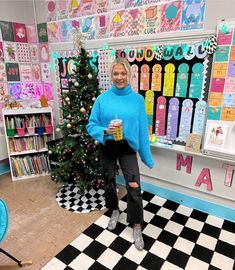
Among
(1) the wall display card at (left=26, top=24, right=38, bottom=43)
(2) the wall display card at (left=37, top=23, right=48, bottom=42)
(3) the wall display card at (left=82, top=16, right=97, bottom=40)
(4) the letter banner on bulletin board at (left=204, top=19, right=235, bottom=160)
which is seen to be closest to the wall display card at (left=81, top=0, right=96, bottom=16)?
(3) the wall display card at (left=82, top=16, right=97, bottom=40)

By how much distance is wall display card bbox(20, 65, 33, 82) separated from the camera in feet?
9.96

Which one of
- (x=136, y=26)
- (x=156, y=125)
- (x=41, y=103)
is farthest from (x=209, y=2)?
(x=41, y=103)

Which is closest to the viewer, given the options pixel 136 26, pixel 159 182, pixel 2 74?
pixel 136 26

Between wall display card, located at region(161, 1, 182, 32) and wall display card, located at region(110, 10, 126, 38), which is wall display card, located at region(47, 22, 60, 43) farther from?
wall display card, located at region(161, 1, 182, 32)

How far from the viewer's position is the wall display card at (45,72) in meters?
3.09

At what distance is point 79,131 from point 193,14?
4.98ft

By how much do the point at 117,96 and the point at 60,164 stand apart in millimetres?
1168

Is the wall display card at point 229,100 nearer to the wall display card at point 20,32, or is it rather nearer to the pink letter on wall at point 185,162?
the pink letter on wall at point 185,162

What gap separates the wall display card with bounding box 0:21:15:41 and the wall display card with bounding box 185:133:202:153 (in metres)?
2.59

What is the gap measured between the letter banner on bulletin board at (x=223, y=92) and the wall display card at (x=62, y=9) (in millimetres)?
1793

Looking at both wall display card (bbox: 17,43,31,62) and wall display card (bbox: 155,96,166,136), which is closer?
wall display card (bbox: 155,96,166,136)

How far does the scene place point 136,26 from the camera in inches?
84.9

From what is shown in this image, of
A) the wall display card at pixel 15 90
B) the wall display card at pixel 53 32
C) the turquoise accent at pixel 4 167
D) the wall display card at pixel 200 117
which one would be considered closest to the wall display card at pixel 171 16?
the wall display card at pixel 200 117

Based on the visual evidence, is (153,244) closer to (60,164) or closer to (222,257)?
(222,257)
